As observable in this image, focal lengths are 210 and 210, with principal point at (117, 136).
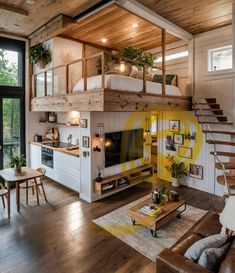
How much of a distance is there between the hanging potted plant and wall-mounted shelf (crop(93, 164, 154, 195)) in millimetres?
3682

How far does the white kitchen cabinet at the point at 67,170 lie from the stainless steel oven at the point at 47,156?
0.77 ft

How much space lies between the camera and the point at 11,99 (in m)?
6.30

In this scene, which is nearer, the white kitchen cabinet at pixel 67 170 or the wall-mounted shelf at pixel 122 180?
the wall-mounted shelf at pixel 122 180

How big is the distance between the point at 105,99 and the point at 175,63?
3856mm

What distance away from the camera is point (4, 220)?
160 inches

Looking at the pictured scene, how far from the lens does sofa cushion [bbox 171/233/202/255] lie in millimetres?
2381

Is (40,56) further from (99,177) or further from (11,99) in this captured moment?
(99,177)

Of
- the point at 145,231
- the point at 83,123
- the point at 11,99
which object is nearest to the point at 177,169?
the point at 145,231

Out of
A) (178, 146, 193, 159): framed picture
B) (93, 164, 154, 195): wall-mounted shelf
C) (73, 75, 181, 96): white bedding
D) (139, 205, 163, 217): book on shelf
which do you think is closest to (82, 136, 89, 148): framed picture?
(93, 164, 154, 195): wall-mounted shelf

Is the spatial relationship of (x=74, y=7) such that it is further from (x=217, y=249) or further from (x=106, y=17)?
(x=217, y=249)

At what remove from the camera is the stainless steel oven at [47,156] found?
6215mm

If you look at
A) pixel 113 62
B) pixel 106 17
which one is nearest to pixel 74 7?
pixel 106 17

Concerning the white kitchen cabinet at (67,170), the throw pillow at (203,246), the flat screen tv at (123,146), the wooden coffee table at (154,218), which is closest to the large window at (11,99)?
the white kitchen cabinet at (67,170)

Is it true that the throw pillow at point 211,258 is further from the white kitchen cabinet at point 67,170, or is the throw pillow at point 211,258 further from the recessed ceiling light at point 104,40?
the recessed ceiling light at point 104,40
